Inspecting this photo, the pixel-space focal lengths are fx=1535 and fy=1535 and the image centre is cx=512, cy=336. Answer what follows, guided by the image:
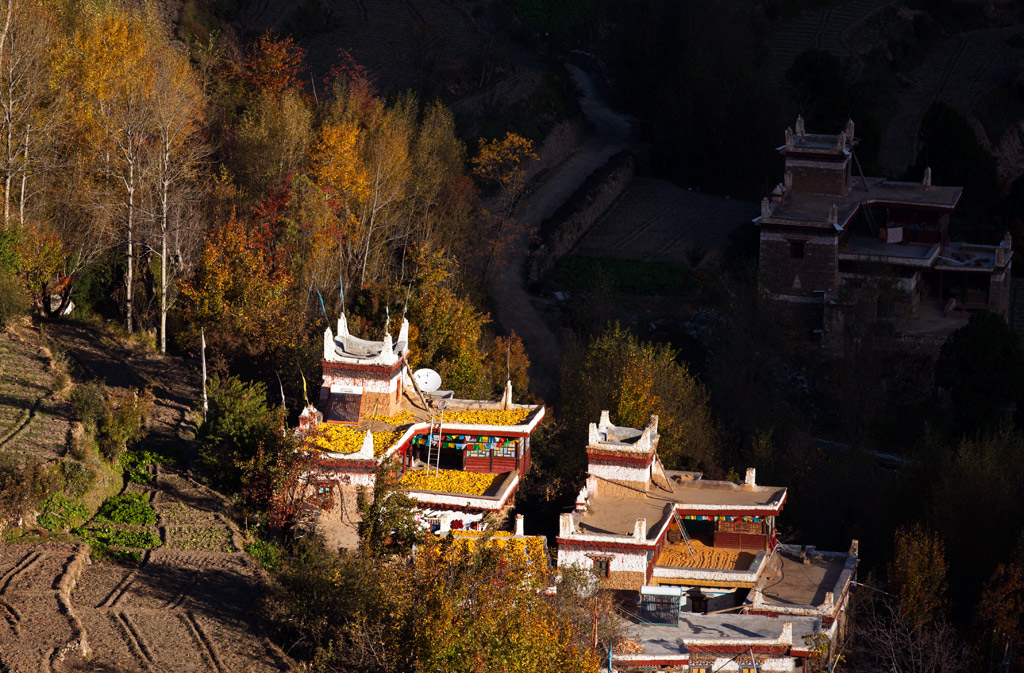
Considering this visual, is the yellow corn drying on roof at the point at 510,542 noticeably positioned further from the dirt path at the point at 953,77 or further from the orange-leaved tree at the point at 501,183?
the dirt path at the point at 953,77

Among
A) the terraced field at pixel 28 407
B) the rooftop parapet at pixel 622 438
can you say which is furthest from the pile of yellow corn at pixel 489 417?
the terraced field at pixel 28 407

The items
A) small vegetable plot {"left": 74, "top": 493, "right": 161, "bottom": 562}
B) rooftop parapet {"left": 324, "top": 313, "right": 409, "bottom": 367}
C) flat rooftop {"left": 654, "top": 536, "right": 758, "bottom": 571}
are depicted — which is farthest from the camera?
rooftop parapet {"left": 324, "top": 313, "right": 409, "bottom": 367}

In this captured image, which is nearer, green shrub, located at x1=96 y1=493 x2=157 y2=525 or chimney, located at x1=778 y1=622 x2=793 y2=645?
chimney, located at x1=778 y1=622 x2=793 y2=645

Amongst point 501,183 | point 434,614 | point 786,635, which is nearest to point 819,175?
point 501,183

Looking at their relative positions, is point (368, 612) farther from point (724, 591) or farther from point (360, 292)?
point (360, 292)

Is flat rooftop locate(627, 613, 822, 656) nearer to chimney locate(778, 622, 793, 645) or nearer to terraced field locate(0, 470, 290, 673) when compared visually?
chimney locate(778, 622, 793, 645)

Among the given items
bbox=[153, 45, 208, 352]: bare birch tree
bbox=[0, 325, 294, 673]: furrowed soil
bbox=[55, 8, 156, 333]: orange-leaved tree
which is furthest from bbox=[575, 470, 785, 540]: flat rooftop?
bbox=[55, 8, 156, 333]: orange-leaved tree

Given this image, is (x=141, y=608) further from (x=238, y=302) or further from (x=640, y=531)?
(x=238, y=302)
